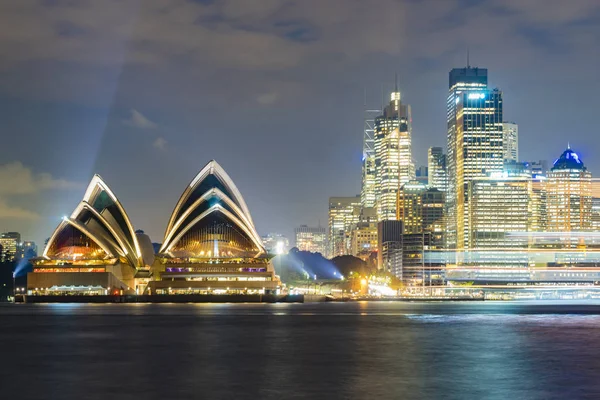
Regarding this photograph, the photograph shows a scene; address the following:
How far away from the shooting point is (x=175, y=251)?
161875mm

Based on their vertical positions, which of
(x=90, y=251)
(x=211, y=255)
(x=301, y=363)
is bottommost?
(x=301, y=363)

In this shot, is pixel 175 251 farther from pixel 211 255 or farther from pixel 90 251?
pixel 90 251

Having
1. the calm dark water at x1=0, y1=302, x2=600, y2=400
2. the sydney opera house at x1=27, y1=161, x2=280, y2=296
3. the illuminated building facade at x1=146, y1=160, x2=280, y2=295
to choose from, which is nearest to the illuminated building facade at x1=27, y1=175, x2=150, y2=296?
the sydney opera house at x1=27, y1=161, x2=280, y2=296

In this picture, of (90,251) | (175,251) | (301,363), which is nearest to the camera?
(301,363)

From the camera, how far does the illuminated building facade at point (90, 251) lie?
155 metres

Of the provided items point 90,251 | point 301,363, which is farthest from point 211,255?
point 301,363

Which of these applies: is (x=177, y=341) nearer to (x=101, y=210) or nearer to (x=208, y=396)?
(x=208, y=396)

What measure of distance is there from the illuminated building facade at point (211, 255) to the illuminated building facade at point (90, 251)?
7.10 m

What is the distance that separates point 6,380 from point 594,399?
70.4 ft

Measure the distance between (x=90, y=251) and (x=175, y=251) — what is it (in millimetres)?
14353

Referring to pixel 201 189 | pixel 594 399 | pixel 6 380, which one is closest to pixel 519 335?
pixel 594 399

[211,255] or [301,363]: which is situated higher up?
[211,255]

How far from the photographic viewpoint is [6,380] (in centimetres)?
3578

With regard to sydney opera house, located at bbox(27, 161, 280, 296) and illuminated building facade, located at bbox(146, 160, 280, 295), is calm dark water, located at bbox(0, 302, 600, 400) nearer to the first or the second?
sydney opera house, located at bbox(27, 161, 280, 296)
